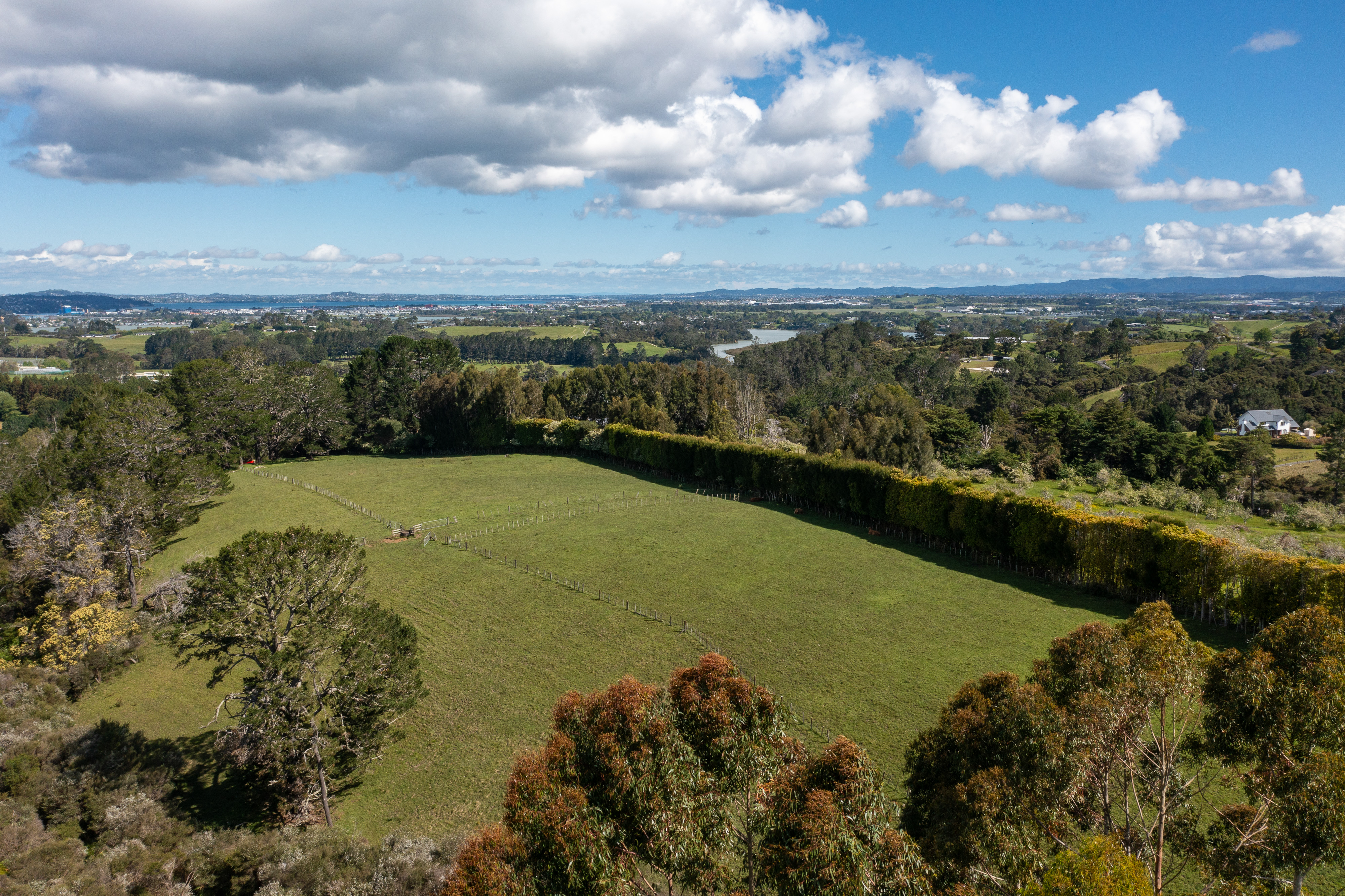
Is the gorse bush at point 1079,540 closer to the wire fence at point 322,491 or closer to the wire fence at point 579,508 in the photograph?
the wire fence at point 579,508

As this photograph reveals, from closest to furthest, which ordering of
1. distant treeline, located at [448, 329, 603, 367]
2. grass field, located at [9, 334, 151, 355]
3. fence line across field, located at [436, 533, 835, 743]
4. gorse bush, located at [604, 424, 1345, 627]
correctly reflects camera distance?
fence line across field, located at [436, 533, 835, 743] → gorse bush, located at [604, 424, 1345, 627] → distant treeline, located at [448, 329, 603, 367] → grass field, located at [9, 334, 151, 355]

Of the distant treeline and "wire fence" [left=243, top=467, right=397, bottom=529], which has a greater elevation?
the distant treeline

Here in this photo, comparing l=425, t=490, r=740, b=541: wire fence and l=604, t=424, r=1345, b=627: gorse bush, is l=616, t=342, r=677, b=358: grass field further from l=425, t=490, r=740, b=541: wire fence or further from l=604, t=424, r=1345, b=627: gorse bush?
l=604, t=424, r=1345, b=627: gorse bush

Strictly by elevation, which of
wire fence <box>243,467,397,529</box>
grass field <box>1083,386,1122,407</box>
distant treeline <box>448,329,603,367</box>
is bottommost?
wire fence <box>243,467,397,529</box>

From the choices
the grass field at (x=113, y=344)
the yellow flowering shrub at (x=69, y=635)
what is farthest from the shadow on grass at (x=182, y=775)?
the grass field at (x=113, y=344)

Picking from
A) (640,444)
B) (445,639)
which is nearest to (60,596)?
(445,639)

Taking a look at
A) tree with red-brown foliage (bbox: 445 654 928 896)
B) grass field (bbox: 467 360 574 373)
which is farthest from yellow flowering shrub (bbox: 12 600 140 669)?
grass field (bbox: 467 360 574 373)

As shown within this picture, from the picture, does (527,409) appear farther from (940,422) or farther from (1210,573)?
(1210,573)

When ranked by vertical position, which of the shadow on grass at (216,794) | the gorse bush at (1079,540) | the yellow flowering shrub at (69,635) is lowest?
the shadow on grass at (216,794)
